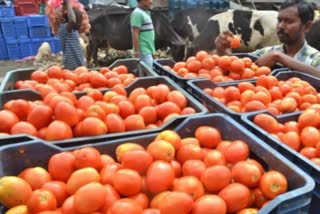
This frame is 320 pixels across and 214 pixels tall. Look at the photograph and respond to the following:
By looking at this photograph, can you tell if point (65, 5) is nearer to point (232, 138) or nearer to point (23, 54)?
point (232, 138)

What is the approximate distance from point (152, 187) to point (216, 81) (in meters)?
1.47

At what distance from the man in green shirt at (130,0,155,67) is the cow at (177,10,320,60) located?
2.42 meters

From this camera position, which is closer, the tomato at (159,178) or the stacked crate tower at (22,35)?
the tomato at (159,178)

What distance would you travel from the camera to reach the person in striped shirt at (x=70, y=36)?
486 centimetres

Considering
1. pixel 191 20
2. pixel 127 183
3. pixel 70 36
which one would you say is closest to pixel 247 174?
pixel 127 183

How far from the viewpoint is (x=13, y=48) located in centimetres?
1020

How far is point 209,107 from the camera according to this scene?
2248mm

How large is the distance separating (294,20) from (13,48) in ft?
29.4

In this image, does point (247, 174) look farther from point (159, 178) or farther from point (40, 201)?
point (40, 201)

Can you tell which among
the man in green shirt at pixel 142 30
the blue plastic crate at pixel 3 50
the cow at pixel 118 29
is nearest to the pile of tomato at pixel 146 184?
the man in green shirt at pixel 142 30

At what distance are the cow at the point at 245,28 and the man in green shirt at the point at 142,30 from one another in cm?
242

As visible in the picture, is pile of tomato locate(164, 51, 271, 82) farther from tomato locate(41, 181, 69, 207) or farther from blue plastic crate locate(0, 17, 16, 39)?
blue plastic crate locate(0, 17, 16, 39)

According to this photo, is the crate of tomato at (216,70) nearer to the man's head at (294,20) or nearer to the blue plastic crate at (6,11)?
the man's head at (294,20)

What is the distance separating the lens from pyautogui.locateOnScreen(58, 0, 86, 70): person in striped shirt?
486 centimetres
